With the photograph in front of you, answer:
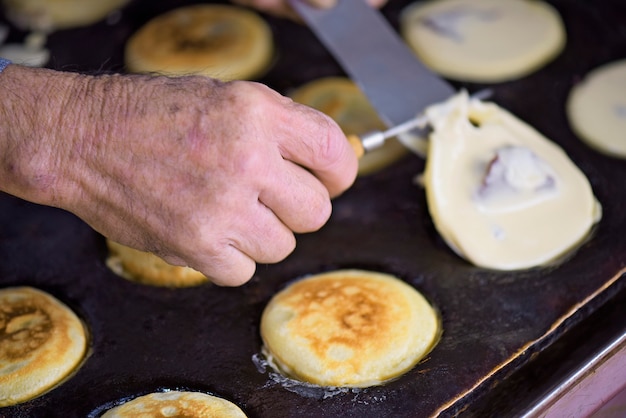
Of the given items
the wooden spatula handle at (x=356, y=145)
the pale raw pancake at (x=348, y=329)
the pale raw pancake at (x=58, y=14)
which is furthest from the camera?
the pale raw pancake at (x=58, y=14)

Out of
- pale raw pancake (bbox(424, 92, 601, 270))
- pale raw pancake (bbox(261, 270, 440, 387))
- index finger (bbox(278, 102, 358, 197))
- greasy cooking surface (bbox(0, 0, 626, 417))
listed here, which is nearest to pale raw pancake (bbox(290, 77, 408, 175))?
greasy cooking surface (bbox(0, 0, 626, 417))

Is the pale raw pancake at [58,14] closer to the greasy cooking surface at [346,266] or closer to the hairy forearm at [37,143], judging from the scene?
the greasy cooking surface at [346,266]

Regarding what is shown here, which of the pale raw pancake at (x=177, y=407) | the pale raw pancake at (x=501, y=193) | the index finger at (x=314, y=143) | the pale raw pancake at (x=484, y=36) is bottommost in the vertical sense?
the pale raw pancake at (x=177, y=407)

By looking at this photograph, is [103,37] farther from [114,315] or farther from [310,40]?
[114,315]

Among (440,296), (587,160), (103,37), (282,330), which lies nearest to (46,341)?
(282,330)

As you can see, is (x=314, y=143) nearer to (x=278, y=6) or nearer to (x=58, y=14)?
(x=278, y=6)

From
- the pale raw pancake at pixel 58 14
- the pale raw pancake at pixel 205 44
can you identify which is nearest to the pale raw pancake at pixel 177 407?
the pale raw pancake at pixel 205 44
